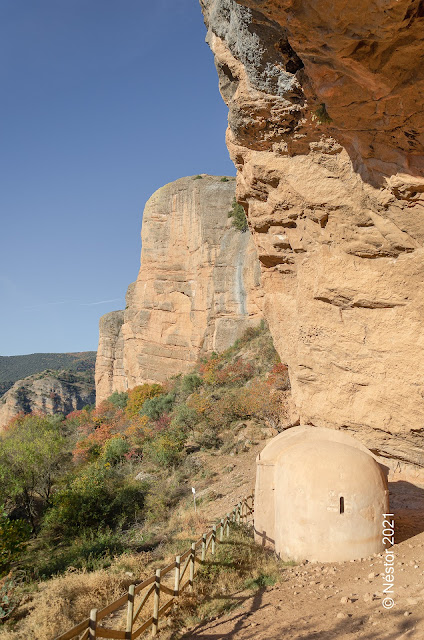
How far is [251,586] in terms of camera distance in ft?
21.8

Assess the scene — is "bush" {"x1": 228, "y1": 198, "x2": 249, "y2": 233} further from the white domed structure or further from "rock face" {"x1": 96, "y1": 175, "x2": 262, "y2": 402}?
the white domed structure

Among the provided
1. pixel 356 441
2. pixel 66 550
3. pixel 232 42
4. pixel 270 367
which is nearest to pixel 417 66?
pixel 232 42

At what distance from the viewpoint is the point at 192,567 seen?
6.66 m

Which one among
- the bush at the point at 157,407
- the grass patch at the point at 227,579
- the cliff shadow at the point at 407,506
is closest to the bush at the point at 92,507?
the grass patch at the point at 227,579

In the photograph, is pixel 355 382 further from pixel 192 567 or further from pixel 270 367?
pixel 270 367

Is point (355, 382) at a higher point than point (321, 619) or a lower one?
higher

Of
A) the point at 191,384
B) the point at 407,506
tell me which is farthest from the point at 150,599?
the point at 191,384

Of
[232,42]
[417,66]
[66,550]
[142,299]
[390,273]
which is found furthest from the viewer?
[142,299]

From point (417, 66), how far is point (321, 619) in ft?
20.5

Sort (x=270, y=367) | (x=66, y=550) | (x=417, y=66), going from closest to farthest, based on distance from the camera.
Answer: (x=417, y=66)
(x=66, y=550)
(x=270, y=367)

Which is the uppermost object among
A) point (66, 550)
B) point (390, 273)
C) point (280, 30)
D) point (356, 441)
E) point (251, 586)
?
point (280, 30)

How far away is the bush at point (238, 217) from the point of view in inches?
1178

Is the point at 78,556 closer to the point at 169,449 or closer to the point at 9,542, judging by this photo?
the point at 9,542

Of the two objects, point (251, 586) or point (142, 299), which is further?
point (142, 299)
